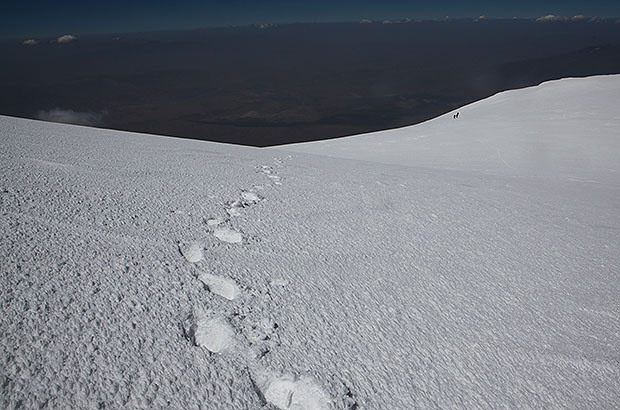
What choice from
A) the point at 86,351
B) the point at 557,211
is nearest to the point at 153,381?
the point at 86,351

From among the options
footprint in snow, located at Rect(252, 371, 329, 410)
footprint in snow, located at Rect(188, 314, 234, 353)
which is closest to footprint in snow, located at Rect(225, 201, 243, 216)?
footprint in snow, located at Rect(188, 314, 234, 353)

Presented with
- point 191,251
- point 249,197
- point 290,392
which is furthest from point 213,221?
point 290,392

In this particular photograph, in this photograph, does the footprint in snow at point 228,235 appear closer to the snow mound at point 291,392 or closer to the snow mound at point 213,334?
the snow mound at point 213,334

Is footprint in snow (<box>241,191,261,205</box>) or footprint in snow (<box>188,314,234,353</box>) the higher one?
footprint in snow (<box>188,314,234,353</box>)

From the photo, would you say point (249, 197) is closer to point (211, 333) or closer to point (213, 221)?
point (213, 221)

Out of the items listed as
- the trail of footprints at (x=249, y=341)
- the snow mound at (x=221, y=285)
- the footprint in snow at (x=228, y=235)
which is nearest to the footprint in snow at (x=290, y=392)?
the trail of footprints at (x=249, y=341)

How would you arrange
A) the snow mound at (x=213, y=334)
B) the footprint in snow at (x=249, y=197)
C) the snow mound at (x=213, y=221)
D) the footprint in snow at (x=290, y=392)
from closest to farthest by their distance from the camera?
the footprint in snow at (x=290, y=392), the snow mound at (x=213, y=334), the snow mound at (x=213, y=221), the footprint in snow at (x=249, y=197)

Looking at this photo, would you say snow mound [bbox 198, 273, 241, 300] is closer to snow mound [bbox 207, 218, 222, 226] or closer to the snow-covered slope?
snow mound [bbox 207, 218, 222, 226]

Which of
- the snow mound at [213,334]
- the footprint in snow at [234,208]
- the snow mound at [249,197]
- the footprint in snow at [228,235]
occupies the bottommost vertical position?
the snow mound at [249,197]
